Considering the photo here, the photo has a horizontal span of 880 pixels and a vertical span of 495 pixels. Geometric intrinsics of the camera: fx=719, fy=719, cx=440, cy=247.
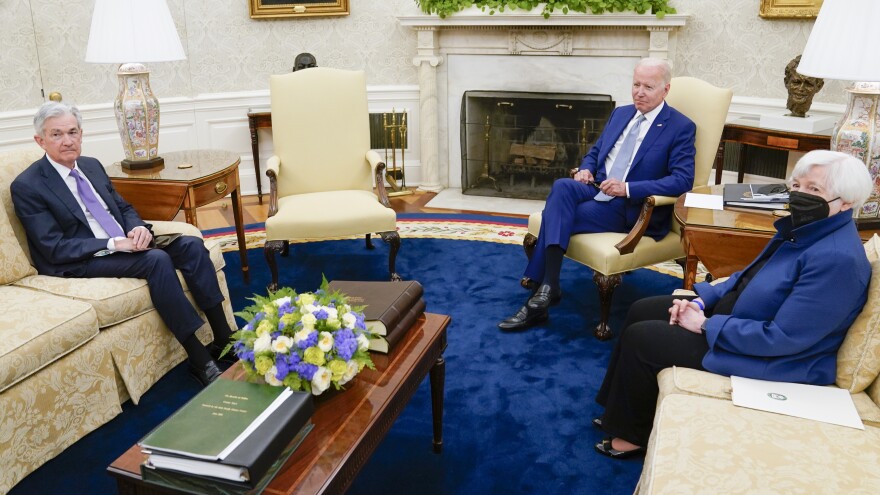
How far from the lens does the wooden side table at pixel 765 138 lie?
4.09 meters

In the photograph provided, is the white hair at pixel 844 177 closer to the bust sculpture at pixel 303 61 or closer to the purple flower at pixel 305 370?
the purple flower at pixel 305 370

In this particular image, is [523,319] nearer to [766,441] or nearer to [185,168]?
[766,441]

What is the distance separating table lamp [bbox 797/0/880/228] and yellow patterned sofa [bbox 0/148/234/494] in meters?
2.70

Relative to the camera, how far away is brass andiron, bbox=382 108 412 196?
5.78 m

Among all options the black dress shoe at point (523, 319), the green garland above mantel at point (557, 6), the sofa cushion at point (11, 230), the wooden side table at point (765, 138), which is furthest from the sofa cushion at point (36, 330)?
the wooden side table at point (765, 138)

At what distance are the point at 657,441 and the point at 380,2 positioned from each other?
4.62 metres

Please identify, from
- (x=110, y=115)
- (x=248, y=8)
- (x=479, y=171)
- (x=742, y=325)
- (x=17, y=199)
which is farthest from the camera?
(x=479, y=171)

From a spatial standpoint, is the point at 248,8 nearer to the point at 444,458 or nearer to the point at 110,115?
A: the point at 110,115

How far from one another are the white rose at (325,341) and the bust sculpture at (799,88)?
355 centimetres

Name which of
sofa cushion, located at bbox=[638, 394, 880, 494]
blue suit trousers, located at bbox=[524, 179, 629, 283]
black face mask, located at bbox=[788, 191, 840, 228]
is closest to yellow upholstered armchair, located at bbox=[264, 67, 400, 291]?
blue suit trousers, located at bbox=[524, 179, 629, 283]

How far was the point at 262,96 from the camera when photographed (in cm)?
Result: 567

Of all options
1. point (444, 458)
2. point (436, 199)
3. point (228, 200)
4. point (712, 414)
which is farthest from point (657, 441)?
point (228, 200)

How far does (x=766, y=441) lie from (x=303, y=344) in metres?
1.13

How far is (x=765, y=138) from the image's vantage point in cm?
427
